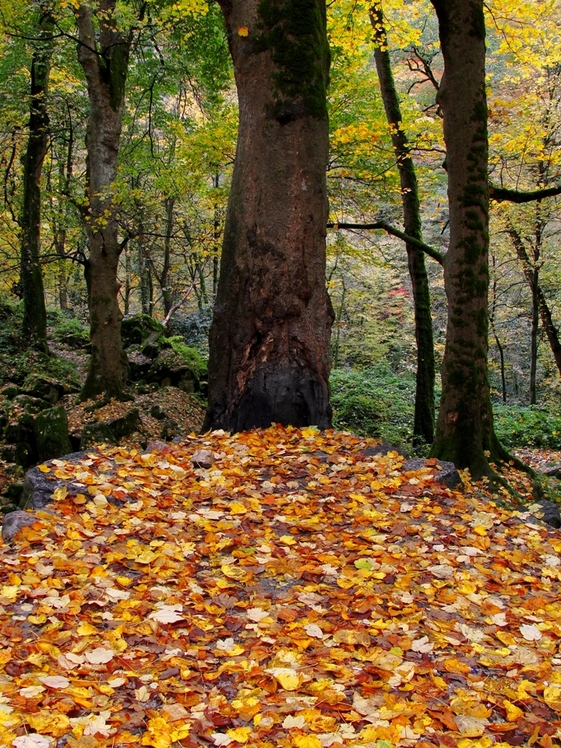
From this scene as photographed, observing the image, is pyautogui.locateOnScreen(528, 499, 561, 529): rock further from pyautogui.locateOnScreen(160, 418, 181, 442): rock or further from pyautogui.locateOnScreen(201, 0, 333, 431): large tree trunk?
pyautogui.locateOnScreen(160, 418, 181, 442): rock

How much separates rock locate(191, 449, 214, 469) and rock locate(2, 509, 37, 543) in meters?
1.46

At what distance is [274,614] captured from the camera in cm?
275

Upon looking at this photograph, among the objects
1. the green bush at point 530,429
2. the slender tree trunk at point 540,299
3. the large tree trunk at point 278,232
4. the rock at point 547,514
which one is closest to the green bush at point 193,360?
the green bush at point 530,429

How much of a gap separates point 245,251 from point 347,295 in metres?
19.2

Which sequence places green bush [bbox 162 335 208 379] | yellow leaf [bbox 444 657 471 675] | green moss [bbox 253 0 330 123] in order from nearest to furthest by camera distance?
yellow leaf [bbox 444 657 471 675]
green moss [bbox 253 0 330 123]
green bush [bbox 162 335 208 379]

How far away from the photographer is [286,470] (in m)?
A: 4.68

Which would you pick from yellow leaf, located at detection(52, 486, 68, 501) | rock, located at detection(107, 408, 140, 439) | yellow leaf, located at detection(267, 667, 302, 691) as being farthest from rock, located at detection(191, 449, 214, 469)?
rock, located at detection(107, 408, 140, 439)

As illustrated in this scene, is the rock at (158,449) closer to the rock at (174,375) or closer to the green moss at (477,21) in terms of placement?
the green moss at (477,21)

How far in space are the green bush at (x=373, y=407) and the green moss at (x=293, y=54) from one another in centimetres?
733

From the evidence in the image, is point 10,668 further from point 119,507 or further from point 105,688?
point 119,507

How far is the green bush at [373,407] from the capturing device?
12.9 m

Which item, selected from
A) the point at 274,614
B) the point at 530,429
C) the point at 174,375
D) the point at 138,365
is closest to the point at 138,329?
the point at 138,365

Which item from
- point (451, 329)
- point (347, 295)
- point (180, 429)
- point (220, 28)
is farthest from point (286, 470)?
point (347, 295)

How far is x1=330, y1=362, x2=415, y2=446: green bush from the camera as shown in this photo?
12.9m
